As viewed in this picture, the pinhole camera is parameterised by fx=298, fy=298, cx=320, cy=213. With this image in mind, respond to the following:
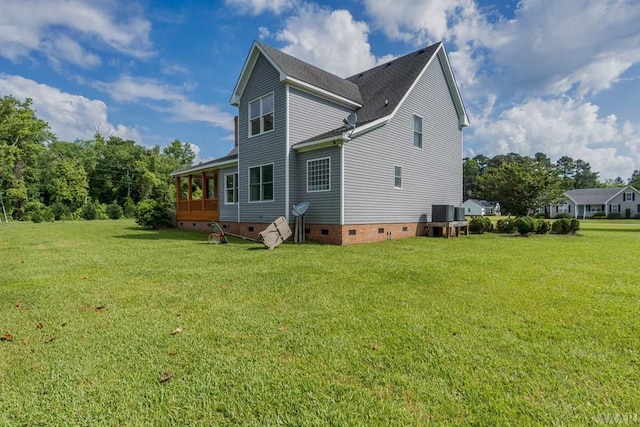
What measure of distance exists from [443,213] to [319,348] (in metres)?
12.4

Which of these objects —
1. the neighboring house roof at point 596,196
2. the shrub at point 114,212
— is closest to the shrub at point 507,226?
the shrub at point 114,212

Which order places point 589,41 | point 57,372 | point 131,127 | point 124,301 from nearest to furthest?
point 57,372, point 124,301, point 589,41, point 131,127

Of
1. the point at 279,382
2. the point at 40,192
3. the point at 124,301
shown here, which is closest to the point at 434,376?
the point at 279,382

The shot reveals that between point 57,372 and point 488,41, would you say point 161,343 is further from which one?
point 488,41

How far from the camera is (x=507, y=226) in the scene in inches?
615

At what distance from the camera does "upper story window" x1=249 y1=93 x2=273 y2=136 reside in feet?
42.3

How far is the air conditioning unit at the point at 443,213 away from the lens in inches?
537

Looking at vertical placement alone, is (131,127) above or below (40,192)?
above

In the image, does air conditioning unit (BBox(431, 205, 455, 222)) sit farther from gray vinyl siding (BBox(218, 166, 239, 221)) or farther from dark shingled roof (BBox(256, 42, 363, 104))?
gray vinyl siding (BBox(218, 166, 239, 221))

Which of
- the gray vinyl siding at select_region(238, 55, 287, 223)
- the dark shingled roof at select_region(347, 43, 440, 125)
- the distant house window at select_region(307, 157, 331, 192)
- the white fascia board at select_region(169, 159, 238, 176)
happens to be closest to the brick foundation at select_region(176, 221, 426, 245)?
the gray vinyl siding at select_region(238, 55, 287, 223)

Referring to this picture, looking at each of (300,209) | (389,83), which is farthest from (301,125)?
(389,83)

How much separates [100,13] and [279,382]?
54.0ft

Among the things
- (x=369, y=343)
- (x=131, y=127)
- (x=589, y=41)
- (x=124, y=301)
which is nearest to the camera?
(x=369, y=343)

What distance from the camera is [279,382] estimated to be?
232cm
